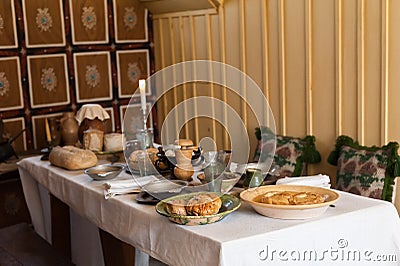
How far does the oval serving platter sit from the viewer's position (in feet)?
6.64

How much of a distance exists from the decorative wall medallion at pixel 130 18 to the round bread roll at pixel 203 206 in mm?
3220

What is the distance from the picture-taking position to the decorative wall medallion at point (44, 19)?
4.56m

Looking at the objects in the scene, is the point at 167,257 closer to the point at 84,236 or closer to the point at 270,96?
the point at 84,236

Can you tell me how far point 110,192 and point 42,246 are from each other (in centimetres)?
71

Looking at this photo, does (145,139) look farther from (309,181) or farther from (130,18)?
(130,18)

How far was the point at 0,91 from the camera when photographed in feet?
14.6

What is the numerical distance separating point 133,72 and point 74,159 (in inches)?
87.2

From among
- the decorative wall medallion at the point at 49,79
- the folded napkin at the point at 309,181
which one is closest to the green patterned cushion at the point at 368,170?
the folded napkin at the point at 309,181

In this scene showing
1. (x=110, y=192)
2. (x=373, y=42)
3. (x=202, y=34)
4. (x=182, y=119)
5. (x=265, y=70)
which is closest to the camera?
(x=110, y=192)

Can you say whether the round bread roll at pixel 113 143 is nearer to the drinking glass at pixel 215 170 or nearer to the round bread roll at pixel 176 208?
the drinking glass at pixel 215 170

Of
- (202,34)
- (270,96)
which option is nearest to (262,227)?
(270,96)

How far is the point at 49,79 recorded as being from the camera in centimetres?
469

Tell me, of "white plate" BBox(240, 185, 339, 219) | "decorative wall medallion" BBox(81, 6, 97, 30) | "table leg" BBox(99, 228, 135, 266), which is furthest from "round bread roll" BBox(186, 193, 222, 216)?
"decorative wall medallion" BBox(81, 6, 97, 30)

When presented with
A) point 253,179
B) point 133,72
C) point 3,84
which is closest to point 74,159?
point 253,179
